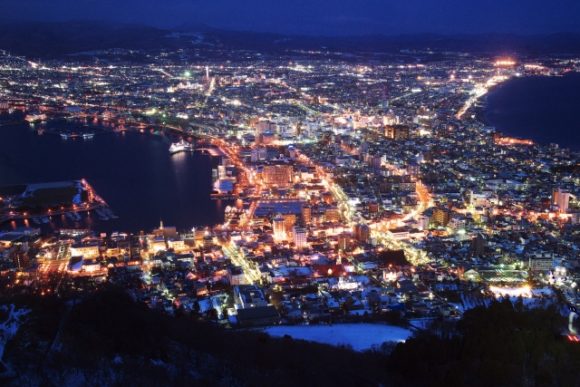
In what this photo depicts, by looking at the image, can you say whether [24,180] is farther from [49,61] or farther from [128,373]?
→ [49,61]

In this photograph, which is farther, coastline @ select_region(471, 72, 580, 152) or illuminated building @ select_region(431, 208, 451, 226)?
coastline @ select_region(471, 72, 580, 152)

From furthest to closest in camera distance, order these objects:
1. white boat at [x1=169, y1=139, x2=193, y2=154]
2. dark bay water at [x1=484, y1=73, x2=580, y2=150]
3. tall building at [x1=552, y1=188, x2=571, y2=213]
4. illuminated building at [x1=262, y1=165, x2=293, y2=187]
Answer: dark bay water at [x1=484, y1=73, x2=580, y2=150], white boat at [x1=169, y1=139, x2=193, y2=154], illuminated building at [x1=262, y1=165, x2=293, y2=187], tall building at [x1=552, y1=188, x2=571, y2=213]

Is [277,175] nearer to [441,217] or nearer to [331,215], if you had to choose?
[331,215]

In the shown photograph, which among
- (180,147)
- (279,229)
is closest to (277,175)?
(279,229)

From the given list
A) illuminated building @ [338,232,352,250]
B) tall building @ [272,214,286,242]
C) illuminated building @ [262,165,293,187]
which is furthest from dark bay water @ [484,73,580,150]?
tall building @ [272,214,286,242]

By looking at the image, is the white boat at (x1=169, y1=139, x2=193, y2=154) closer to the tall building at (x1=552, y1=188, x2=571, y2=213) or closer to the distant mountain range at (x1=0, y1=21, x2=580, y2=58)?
the tall building at (x1=552, y1=188, x2=571, y2=213)

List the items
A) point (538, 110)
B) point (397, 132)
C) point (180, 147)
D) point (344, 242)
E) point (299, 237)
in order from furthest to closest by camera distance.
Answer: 1. point (538, 110)
2. point (397, 132)
3. point (180, 147)
4. point (299, 237)
5. point (344, 242)

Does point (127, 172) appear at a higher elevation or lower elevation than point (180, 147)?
lower

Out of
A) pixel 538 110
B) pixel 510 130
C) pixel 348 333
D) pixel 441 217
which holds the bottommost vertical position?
pixel 348 333
